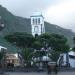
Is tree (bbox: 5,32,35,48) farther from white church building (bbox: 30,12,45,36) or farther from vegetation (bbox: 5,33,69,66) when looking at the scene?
white church building (bbox: 30,12,45,36)

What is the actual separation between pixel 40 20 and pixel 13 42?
96.9 ft

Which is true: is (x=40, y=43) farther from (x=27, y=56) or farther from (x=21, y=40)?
(x=27, y=56)

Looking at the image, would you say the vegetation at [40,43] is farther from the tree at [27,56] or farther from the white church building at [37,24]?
the white church building at [37,24]

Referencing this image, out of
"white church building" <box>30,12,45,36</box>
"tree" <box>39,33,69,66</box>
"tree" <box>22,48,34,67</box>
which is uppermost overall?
"white church building" <box>30,12,45,36</box>

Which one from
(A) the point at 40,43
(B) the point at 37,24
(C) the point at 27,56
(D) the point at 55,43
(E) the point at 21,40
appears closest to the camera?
(C) the point at 27,56

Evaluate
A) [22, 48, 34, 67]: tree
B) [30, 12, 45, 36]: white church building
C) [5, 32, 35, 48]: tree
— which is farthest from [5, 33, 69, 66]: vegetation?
[30, 12, 45, 36]: white church building

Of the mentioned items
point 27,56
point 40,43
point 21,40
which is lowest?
point 27,56

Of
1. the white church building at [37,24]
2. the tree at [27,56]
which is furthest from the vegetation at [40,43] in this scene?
the white church building at [37,24]

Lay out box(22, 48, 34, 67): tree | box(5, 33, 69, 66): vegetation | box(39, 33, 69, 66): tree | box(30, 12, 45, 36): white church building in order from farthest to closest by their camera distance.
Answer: box(30, 12, 45, 36): white church building
box(39, 33, 69, 66): tree
box(5, 33, 69, 66): vegetation
box(22, 48, 34, 67): tree

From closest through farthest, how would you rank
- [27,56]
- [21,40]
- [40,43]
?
1. [27,56]
2. [40,43]
3. [21,40]

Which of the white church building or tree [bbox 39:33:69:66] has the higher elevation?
the white church building

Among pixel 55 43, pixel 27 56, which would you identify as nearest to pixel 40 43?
pixel 55 43

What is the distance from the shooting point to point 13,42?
5631 cm

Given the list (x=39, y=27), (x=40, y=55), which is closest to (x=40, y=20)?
(x=39, y=27)
